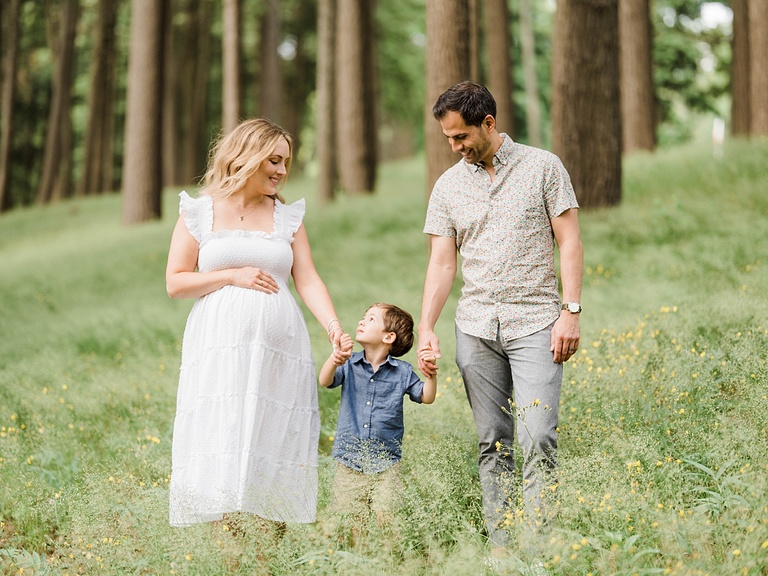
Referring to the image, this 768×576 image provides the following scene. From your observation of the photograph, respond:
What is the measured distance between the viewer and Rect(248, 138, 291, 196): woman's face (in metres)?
4.69

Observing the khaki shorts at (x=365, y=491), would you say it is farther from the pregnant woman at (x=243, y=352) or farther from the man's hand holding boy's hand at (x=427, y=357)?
the man's hand holding boy's hand at (x=427, y=357)

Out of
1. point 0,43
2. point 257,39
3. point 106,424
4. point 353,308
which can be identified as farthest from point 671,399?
point 0,43

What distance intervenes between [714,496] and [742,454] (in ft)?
1.09

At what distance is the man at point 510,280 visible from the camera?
14.3ft

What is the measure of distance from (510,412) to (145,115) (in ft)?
52.3

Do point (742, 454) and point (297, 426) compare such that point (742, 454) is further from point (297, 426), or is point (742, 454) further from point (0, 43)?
point (0, 43)

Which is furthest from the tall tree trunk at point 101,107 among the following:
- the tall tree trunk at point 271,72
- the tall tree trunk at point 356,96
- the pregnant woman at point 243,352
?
the pregnant woman at point 243,352

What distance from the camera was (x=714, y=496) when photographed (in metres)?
4.36

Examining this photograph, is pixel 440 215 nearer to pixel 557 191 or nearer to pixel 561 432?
pixel 557 191

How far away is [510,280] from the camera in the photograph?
4.41 meters

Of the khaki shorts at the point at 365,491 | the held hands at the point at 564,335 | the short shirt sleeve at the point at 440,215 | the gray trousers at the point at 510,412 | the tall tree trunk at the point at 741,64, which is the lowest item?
the khaki shorts at the point at 365,491

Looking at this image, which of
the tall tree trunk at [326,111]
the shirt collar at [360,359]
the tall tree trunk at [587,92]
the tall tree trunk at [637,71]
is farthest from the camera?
the tall tree trunk at [326,111]

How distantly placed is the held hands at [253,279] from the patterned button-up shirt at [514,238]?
1.05m

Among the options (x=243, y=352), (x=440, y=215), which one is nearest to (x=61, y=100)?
(x=243, y=352)
